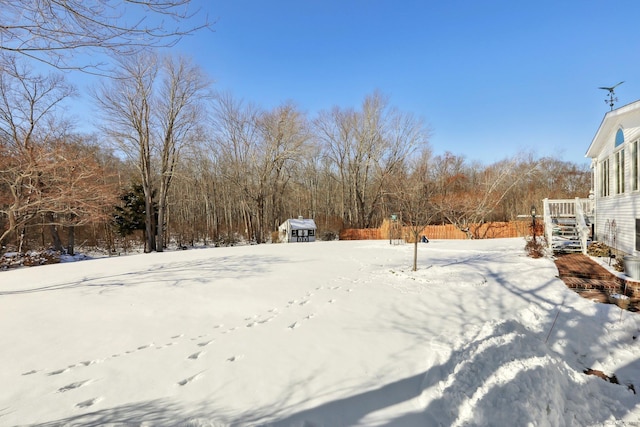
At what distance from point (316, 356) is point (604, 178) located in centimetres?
1263

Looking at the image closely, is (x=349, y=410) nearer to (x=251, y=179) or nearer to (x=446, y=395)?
(x=446, y=395)

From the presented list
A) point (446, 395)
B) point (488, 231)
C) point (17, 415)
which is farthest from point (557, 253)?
point (488, 231)

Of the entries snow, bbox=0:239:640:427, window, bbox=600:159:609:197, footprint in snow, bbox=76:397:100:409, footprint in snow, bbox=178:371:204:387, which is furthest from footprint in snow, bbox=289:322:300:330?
window, bbox=600:159:609:197

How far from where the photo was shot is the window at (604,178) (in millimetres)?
9906

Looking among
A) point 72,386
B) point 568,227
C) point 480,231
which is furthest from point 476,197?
point 72,386

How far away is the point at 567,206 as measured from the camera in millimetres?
12086

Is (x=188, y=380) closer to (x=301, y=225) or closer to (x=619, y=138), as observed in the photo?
(x=619, y=138)

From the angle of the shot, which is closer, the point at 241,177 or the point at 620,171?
the point at 620,171

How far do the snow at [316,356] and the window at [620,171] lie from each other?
442 cm

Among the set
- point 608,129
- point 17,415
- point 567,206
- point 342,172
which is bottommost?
point 17,415

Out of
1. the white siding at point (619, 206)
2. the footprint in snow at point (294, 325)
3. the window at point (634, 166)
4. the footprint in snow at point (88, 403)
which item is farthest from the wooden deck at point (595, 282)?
the footprint in snow at point (88, 403)

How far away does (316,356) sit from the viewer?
3.51 meters

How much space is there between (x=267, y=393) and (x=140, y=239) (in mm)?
27464

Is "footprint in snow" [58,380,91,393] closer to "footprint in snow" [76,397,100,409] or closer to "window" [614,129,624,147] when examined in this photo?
"footprint in snow" [76,397,100,409]
